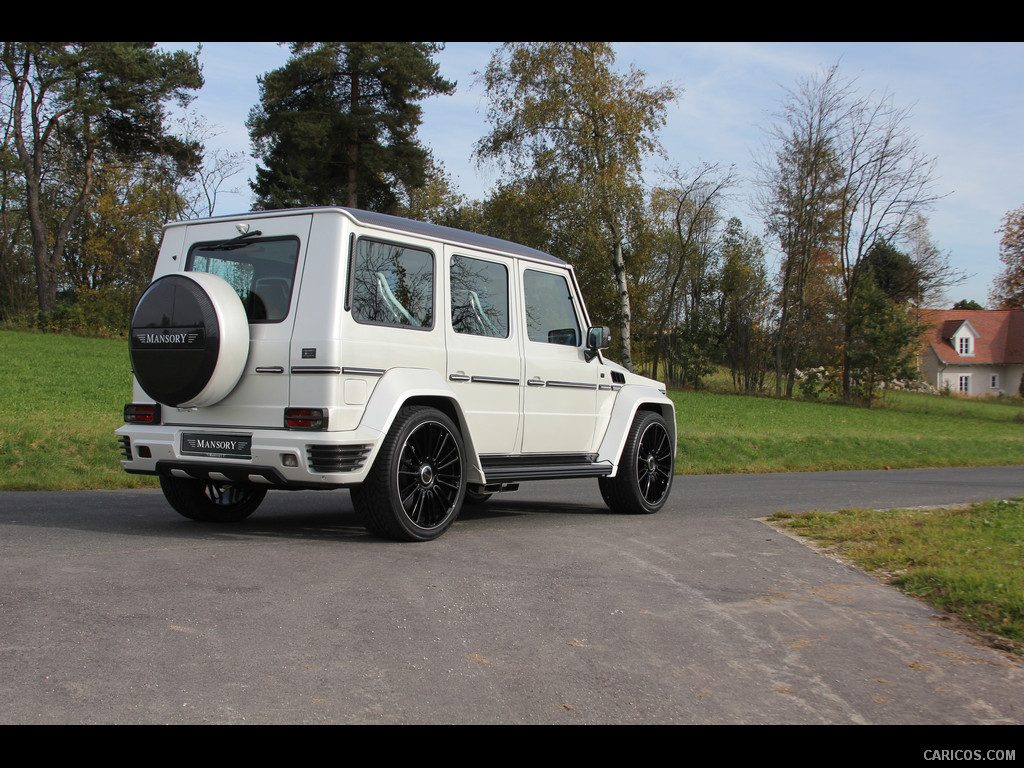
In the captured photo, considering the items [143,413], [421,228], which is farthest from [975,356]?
[143,413]

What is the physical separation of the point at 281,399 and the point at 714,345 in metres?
46.1

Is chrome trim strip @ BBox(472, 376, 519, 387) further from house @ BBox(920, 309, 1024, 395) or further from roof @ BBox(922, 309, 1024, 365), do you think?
house @ BBox(920, 309, 1024, 395)

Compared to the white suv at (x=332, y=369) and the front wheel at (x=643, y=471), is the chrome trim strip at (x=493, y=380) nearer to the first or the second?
the white suv at (x=332, y=369)

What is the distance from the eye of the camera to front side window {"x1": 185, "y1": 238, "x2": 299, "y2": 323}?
6.63m

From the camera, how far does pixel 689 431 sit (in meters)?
22.0

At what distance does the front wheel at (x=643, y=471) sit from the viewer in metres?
9.05

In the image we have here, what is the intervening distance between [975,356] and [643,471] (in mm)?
83173

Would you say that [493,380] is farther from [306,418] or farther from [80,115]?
[80,115]

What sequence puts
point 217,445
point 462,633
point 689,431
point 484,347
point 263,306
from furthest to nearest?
point 689,431
point 484,347
point 263,306
point 217,445
point 462,633

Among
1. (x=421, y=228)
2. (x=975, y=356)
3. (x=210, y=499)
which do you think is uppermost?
(x=975, y=356)

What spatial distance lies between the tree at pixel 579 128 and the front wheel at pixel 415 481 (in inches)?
1185
